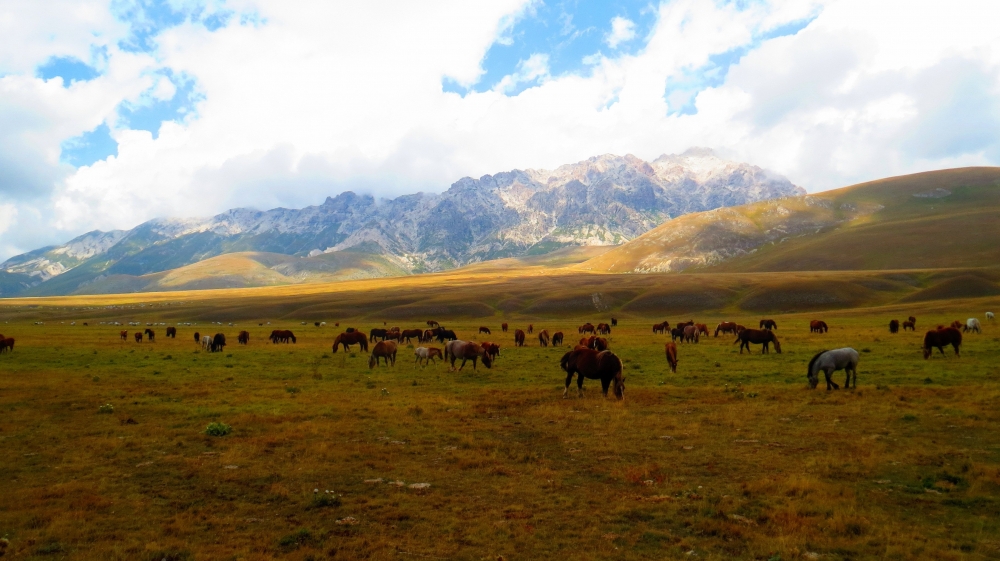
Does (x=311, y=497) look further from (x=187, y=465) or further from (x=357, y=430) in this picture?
(x=357, y=430)

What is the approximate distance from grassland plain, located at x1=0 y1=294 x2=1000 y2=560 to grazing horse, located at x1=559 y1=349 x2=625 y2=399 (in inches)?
45.0

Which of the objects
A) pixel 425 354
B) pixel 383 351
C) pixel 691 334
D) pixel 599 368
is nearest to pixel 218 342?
pixel 383 351

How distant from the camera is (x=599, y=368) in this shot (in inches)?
928

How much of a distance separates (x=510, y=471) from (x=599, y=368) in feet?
35.9

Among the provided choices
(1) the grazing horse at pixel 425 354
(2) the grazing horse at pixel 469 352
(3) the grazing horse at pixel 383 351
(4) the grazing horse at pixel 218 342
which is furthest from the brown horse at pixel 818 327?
(4) the grazing horse at pixel 218 342

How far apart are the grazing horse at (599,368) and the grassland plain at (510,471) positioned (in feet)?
3.75

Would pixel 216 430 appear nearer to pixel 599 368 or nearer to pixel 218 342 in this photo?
pixel 599 368

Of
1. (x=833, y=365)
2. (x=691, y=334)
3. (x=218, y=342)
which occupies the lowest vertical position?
(x=691, y=334)

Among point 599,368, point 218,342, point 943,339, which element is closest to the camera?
point 599,368

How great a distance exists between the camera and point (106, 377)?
1294 inches

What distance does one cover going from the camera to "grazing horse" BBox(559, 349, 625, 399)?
76.2 feet

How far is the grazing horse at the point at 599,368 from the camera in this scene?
2322 cm

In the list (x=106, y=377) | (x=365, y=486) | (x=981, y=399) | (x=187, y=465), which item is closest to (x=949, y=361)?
(x=981, y=399)

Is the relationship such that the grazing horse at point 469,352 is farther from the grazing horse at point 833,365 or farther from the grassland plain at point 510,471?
the grazing horse at point 833,365
